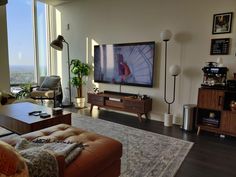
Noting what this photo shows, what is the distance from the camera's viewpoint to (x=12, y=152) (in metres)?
0.94

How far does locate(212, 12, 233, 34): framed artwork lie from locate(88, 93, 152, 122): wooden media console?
178 cm

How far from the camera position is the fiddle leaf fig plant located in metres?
4.88

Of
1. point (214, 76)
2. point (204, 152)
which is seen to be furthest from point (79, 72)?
point (204, 152)

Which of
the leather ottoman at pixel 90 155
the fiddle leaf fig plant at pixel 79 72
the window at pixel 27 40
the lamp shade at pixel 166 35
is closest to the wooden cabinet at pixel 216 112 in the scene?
the lamp shade at pixel 166 35

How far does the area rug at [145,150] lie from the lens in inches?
82.4

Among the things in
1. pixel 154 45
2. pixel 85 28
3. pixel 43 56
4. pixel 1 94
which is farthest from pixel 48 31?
pixel 154 45

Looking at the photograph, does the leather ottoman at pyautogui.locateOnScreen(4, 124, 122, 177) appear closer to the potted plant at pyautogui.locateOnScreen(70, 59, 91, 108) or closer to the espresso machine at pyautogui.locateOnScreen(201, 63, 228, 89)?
the espresso machine at pyautogui.locateOnScreen(201, 63, 228, 89)

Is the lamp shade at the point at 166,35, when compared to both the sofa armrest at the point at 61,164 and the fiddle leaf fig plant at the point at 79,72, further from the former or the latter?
the sofa armrest at the point at 61,164

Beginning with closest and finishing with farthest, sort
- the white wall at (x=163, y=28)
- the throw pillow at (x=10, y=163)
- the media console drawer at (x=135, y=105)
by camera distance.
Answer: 1. the throw pillow at (x=10, y=163)
2. the white wall at (x=163, y=28)
3. the media console drawer at (x=135, y=105)

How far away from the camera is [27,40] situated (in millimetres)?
5371

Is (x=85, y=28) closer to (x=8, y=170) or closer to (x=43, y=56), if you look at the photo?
(x=43, y=56)

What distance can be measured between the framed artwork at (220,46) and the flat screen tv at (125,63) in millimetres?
1095

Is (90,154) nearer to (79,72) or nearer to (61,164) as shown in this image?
(61,164)

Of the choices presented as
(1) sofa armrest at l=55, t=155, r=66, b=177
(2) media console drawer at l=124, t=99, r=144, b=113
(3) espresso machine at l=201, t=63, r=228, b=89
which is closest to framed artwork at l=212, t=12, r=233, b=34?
(3) espresso machine at l=201, t=63, r=228, b=89
